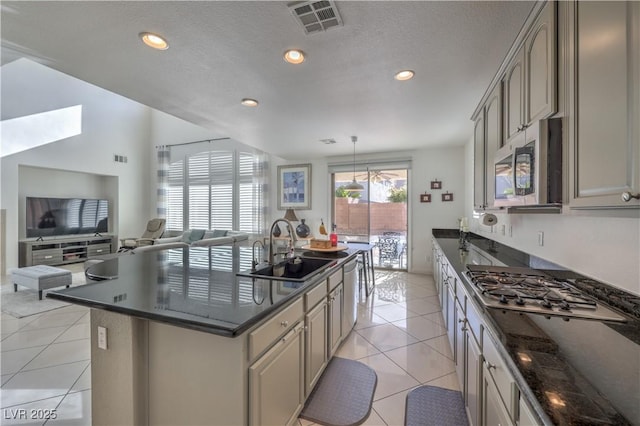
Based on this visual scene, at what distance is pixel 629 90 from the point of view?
0.79m

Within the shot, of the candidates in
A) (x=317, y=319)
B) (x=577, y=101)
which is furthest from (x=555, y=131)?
(x=317, y=319)

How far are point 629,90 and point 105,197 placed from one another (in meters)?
9.56

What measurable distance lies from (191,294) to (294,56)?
186 centimetres

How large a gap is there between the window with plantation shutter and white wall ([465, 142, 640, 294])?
5.58 m

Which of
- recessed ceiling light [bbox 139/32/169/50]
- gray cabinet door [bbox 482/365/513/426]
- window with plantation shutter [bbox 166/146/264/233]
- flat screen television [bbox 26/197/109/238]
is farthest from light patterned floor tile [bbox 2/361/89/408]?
flat screen television [bbox 26/197/109/238]

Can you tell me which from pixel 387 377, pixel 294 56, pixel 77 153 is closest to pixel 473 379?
pixel 387 377

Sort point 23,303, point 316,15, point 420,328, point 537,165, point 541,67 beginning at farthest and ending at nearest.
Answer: point 23,303 < point 420,328 < point 316,15 < point 541,67 < point 537,165

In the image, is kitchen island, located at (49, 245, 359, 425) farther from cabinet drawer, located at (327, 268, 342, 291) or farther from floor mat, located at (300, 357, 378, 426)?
cabinet drawer, located at (327, 268, 342, 291)

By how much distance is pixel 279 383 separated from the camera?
1334 mm

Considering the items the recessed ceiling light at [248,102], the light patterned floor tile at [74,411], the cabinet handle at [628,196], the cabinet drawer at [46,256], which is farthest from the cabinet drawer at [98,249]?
the cabinet handle at [628,196]

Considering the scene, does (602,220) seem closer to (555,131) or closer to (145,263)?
(555,131)

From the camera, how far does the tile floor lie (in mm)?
1763

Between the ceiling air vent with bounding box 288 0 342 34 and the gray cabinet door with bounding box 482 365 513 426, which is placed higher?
the ceiling air vent with bounding box 288 0 342 34

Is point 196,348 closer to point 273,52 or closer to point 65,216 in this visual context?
point 273,52
